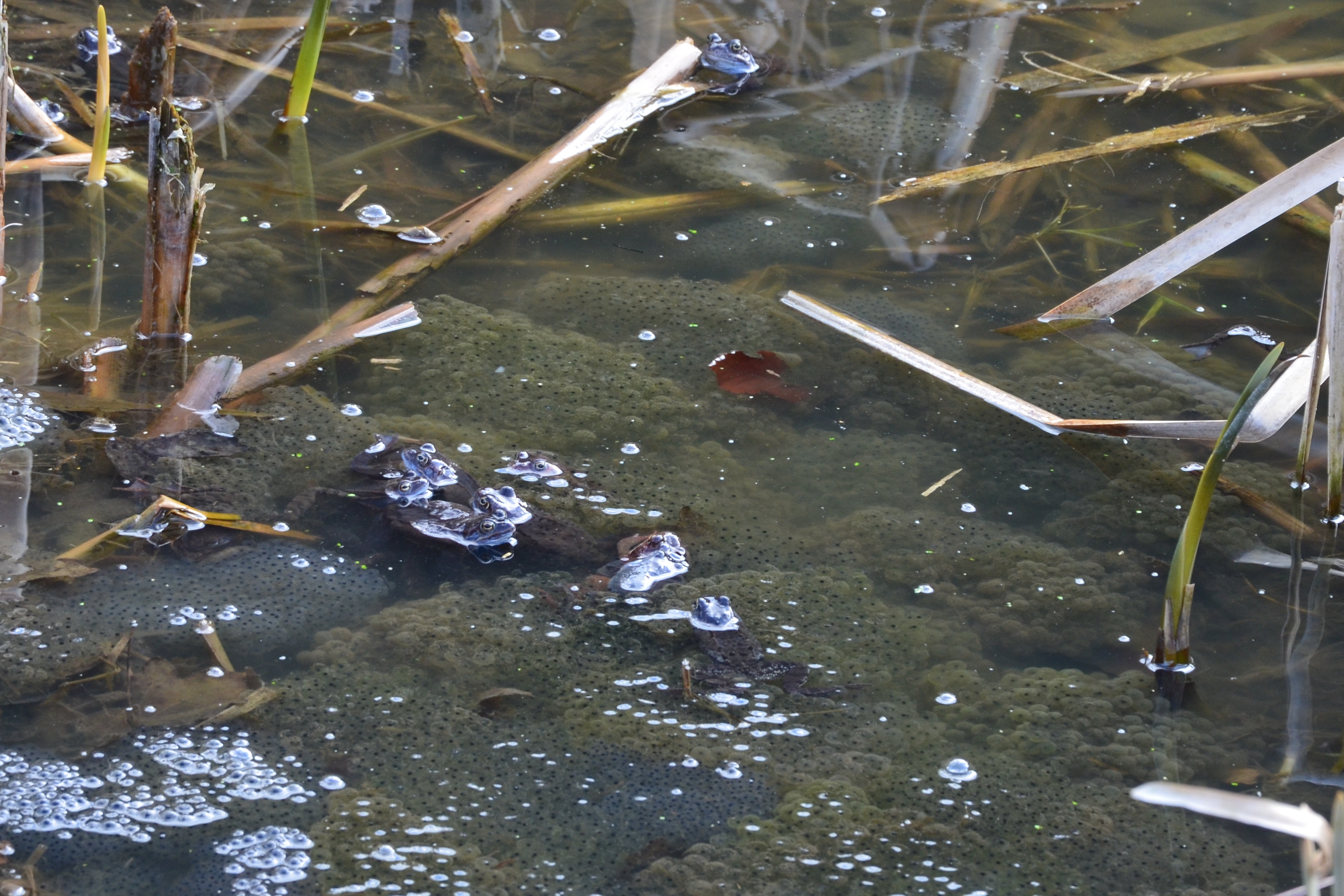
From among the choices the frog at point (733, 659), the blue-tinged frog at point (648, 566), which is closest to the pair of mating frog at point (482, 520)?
the blue-tinged frog at point (648, 566)

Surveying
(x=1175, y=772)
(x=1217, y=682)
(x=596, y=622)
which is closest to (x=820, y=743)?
(x=596, y=622)

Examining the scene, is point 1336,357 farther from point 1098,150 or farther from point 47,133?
point 47,133

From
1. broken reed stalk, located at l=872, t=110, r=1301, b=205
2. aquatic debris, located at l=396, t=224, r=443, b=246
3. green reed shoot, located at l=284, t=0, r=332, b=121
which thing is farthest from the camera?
broken reed stalk, located at l=872, t=110, r=1301, b=205

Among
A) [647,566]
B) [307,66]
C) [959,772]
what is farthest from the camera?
[307,66]

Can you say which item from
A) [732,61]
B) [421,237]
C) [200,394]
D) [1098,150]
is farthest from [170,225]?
[1098,150]

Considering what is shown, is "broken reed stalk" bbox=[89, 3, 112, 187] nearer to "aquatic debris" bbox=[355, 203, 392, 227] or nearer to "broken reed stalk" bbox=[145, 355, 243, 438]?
"aquatic debris" bbox=[355, 203, 392, 227]

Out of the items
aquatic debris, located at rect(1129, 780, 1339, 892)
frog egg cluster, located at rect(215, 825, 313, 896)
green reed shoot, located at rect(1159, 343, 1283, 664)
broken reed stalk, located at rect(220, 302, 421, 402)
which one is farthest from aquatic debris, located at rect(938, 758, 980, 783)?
broken reed stalk, located at rect(220, 302, 421, 402)

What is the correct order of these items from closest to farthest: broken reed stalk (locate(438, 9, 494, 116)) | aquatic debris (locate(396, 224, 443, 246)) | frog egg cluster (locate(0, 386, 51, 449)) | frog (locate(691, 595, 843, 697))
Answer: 1. frog (locate(691, 595, 843, 697))
2. frog egg cluster (locate(0, 386, 51, 449))
3. aquatic debris (locate(396, 224, 443, 246))
4. broken reed stalk (locate(438, 9, 494, 116))
